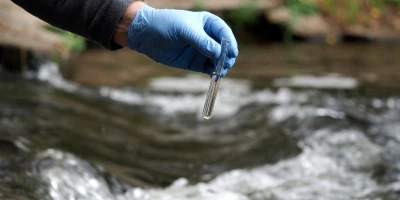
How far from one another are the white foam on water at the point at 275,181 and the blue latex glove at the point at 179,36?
91 cm

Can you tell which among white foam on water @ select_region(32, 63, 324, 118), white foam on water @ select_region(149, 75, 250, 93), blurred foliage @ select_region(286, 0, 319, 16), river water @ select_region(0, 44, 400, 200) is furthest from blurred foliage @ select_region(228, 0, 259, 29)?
river water @ select_region(0, 44, 400, 200)

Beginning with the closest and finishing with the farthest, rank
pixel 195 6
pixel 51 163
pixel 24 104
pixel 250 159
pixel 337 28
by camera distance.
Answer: pixel 51 163 → pixel 250 159 → pixel 24 104 → pixel 195 6 → pixel 337 28

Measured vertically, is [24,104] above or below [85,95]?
below

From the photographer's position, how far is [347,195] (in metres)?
3.00

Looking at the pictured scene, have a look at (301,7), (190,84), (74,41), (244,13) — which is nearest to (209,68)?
(190,84)

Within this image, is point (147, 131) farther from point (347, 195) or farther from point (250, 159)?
point (347, 195)

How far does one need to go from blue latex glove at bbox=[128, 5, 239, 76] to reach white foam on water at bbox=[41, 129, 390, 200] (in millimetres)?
908

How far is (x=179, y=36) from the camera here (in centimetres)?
209

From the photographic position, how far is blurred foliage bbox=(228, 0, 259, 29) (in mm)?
10539

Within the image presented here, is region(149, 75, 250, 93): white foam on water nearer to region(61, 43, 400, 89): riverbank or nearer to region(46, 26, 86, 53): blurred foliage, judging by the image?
region(61, 43, 400, 89): riverbank

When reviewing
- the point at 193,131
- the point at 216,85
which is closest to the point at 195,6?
the point at 193,131

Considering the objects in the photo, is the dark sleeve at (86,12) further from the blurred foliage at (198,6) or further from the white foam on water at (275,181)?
the blurred foliage at (198,6)

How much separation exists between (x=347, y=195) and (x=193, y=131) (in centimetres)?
199

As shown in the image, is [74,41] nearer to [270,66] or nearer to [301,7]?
[270,66]
